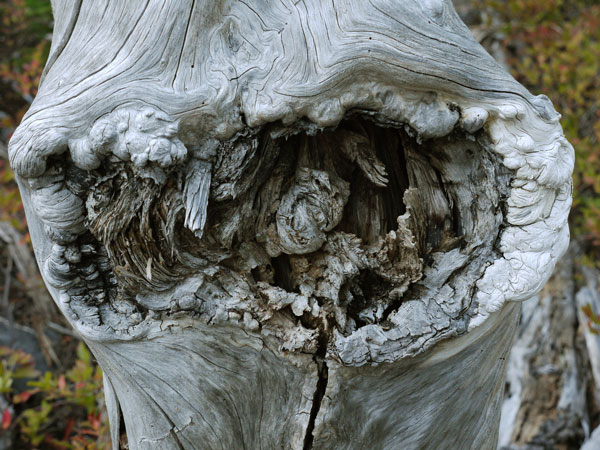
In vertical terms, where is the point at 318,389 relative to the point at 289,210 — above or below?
below

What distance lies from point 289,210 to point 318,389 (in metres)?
0.63

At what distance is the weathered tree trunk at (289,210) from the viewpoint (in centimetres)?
166

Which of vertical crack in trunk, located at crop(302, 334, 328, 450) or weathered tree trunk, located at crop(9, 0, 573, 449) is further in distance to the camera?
vertical crack in trunk, located at crop(302, 334, 328, 450)

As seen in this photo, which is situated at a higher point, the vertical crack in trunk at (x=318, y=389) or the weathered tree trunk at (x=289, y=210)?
the weathered tree trunk at (x=289, y=210)

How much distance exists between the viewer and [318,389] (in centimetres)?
194

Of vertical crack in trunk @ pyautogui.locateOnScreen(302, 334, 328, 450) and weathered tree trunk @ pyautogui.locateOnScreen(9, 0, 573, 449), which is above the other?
weathered tree trunk @ pyautogui.locateOnScreen(9, 0, 573, 449)

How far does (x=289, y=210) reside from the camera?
1865 millimetres

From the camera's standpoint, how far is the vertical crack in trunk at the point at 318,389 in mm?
1894

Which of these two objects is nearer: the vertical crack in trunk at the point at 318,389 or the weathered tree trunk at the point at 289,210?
the weathered tree trunk at the point at 289,210

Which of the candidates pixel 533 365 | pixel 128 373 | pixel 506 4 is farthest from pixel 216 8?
pixel 506 4

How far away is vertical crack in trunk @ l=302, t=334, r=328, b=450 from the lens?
1894 millimetres

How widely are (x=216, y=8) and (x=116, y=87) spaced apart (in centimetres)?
40

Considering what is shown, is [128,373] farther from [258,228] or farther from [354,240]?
[354,240]

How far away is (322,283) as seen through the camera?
195 centimetres
